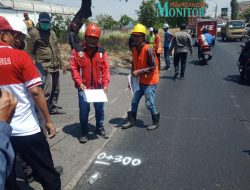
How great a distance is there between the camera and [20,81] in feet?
10.1

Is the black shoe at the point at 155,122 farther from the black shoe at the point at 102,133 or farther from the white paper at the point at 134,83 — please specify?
the black shoe at the point at 102,133

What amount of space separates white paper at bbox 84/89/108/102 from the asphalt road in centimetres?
77

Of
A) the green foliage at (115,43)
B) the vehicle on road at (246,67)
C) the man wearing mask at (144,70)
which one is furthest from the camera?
the green foliage at (115,43)

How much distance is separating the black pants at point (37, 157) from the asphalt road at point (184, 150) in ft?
2.88

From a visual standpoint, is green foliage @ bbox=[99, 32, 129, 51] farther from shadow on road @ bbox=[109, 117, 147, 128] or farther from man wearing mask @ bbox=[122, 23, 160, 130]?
man wearing mask @ bbox=[122, 23, 160, 130]

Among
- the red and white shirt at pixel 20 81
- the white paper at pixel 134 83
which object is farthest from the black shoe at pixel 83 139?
the red and white shirt at pixel 20 81

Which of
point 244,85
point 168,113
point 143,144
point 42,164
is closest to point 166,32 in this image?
point 244,85

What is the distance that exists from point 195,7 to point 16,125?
232 feet

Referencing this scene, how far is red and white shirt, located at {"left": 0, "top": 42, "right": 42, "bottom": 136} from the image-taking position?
2.98m

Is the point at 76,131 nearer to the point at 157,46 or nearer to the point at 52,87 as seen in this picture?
the point at 52,87

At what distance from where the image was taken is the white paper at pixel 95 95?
546 cm

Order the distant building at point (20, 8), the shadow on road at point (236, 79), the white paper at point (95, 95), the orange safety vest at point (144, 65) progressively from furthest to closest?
the distant building at point (20, 8) < the shadow on road at point (236, 79) < the orange safety vest at point (144, 65) < the white paper at point (95, 95)

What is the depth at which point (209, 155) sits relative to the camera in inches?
207

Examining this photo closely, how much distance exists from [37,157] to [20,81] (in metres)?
0.73
